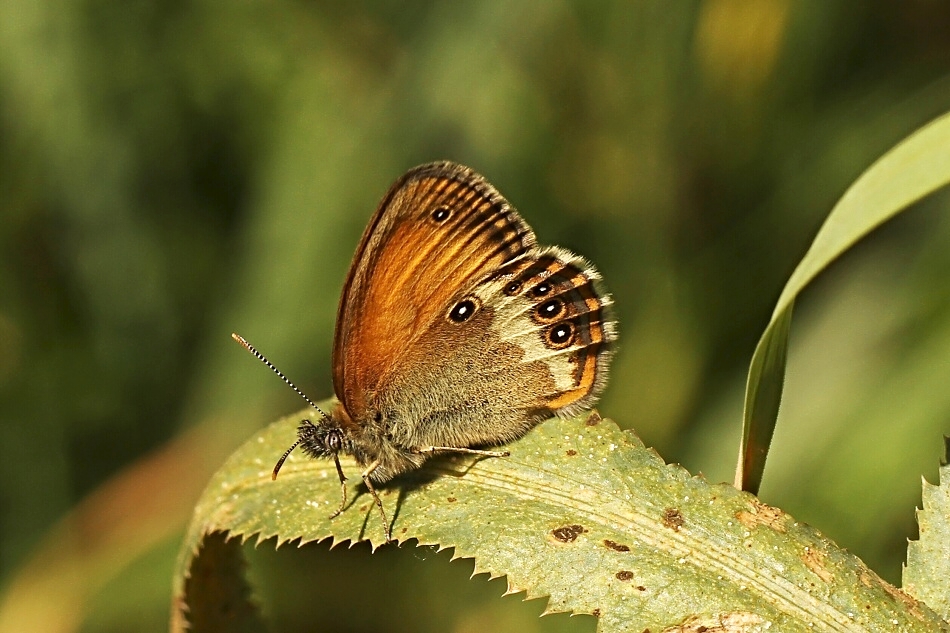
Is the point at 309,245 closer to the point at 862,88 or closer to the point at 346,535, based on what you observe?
the point at 346,535

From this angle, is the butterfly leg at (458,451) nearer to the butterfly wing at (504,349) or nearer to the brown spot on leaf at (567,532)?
the butterfly wing at (504,349)

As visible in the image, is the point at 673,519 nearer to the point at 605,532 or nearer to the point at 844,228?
the point at 605,532

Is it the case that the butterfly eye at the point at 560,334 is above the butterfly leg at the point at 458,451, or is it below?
above

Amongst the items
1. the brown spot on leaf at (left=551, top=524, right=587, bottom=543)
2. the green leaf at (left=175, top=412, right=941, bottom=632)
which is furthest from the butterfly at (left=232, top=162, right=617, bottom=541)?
the brown spot on leaf at (left=551, top=524, right=587, bottom=543)

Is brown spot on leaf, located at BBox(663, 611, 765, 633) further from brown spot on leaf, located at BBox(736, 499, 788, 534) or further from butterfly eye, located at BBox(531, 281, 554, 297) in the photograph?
butterfly eye, located at BBox(531, 281, 554, 297)

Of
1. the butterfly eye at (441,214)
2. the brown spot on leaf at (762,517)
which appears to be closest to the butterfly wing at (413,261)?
the butterfly eye at (441,214)

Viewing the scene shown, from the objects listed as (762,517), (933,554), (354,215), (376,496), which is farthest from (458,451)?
(354,215)
